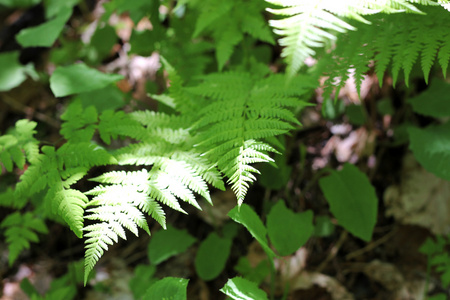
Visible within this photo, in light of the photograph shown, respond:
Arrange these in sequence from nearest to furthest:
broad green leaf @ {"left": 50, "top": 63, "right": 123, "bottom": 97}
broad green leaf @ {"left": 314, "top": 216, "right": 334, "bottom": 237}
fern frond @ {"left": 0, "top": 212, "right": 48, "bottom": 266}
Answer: broad green leaf @ {"left": 50, "top": 63, "right": 123, "bottom": 97} → fern frond @ {"left": 0, "top": 212, "right": 48, "bottom": 266} → broad green leaf @ {"left": 314, "top": 216, "right": 334, "bottom": 237}

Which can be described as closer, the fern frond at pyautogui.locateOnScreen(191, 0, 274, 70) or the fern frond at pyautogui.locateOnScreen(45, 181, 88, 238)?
the fern frond at pyautogui.locateOnScreen(45, 181, 88, 238)

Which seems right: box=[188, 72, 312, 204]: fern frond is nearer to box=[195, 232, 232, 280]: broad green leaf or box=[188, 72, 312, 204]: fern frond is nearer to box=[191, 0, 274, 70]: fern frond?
box=[191, 0, 274, 70]: fern frond

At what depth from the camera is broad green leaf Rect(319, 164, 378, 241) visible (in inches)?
70.0

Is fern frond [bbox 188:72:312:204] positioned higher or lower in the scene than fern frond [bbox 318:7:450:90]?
lower

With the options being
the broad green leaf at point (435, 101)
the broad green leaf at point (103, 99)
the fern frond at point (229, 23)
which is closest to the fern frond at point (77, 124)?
the broad green leaf at point (103, 99)

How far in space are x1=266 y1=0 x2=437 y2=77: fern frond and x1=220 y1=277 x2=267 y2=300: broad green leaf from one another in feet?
2.56

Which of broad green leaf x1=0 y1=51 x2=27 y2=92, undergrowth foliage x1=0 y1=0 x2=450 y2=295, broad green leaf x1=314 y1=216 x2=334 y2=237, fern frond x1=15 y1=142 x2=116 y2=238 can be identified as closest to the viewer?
undergrowth foliage x1=0 y1=0 x2=450 y2=295

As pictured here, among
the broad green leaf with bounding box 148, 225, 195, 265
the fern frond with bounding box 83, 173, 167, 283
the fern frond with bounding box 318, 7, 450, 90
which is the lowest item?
the broad green leaf with bounding box 148, 225, 195, 265

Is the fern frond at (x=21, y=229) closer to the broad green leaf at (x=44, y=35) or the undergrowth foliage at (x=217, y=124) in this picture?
the undergrowth foliage at (x=217, y=124)

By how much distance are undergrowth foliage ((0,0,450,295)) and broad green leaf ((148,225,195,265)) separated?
0.50 m

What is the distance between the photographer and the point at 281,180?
2059mm

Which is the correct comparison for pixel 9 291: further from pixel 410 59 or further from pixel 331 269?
pixel 410 59

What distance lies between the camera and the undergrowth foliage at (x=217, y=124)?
46.0 inches

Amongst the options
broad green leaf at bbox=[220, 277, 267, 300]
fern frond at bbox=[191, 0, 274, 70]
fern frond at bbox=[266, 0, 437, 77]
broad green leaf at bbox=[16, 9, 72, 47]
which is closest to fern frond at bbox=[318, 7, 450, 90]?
fern frond at bbox=[266, 0, 437, 77]
